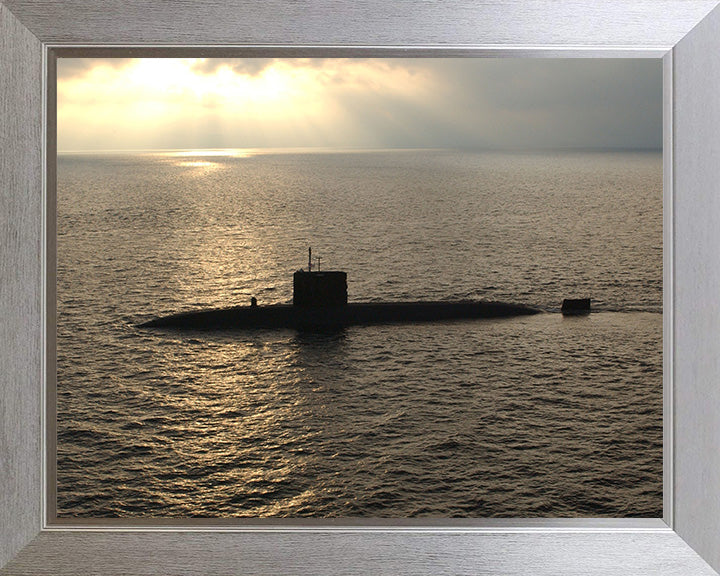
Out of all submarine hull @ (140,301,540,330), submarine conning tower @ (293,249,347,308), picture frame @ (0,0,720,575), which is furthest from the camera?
submarine hull @ (140,301,540,330)

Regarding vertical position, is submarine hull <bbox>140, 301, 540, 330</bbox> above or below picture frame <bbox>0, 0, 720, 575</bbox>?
below

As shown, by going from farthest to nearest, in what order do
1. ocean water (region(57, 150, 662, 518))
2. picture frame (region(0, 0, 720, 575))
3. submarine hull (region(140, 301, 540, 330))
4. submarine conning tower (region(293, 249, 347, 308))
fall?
submarine hull (region(140, 301, 540, 330)), submarine conning tower (region(293, 249, 347, 308)), ocean water (region(57, 150, 662, 518)), picture frame (region(0, 0, 720, 575))

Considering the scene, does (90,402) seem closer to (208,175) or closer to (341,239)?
(341,239)

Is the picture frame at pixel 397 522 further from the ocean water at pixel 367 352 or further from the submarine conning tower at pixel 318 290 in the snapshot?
the submarine conning tower at pixel 318 290

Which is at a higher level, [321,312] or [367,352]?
[321,312]

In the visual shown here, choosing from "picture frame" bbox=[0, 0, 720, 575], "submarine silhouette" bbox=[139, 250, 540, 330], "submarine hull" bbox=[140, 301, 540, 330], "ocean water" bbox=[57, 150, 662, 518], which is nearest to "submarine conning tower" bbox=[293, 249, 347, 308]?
"submarine silhouette" bbox=[139, 250, 540, 330]

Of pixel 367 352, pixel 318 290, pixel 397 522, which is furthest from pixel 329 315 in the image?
pixel 397 522

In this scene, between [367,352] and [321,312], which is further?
[321,312]

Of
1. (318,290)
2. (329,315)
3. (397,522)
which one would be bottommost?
(329,315)

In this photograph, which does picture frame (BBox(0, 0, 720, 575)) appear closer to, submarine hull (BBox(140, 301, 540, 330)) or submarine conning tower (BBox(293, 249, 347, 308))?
submarine conning tower (BBox(293, 249, 347, 308))

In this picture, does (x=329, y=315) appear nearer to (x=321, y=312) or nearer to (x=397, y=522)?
(x=321, y=312)
